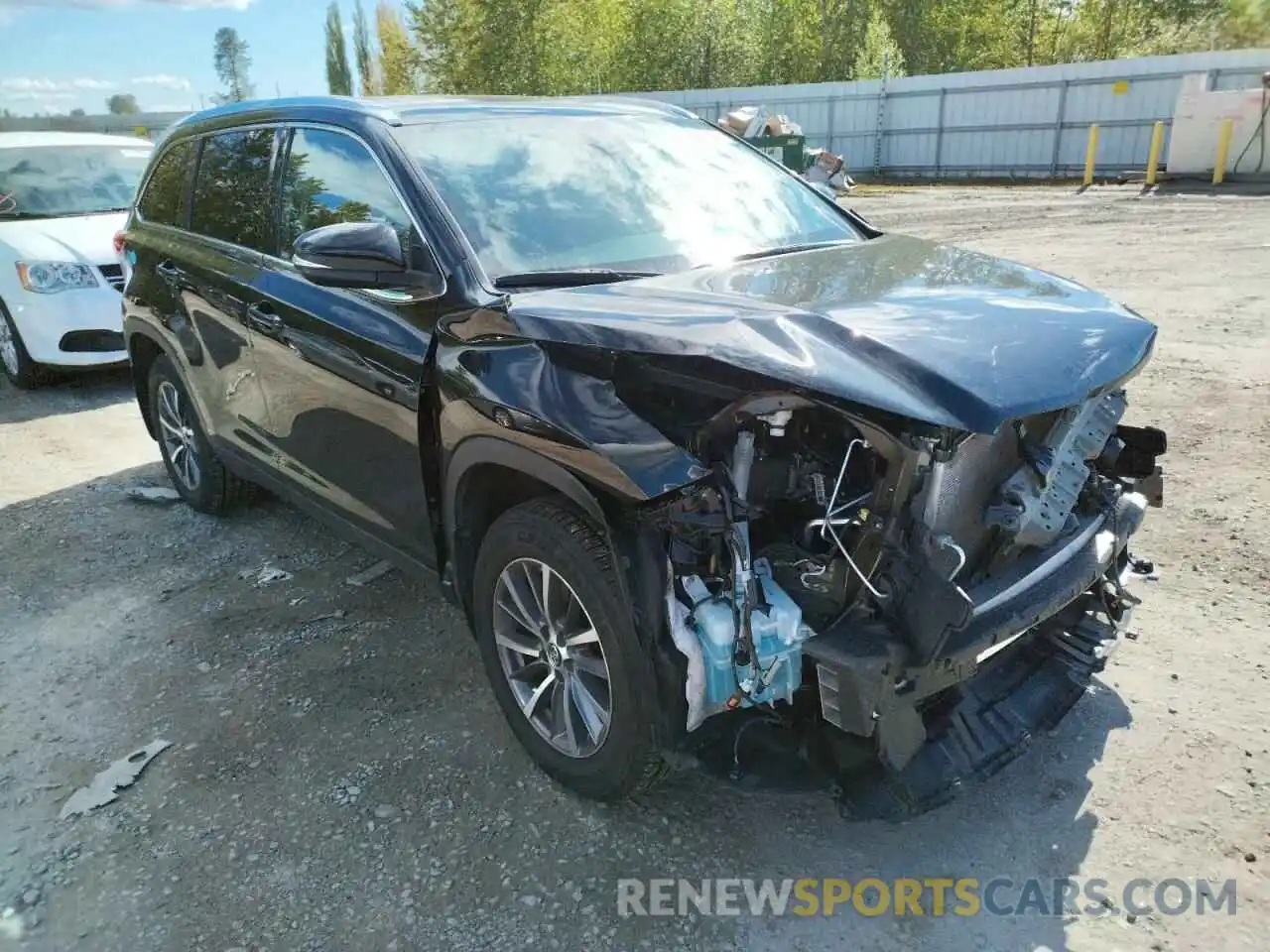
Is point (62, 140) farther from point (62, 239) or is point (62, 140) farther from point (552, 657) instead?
point (552, 657)

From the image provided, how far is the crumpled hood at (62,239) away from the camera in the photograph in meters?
7.27

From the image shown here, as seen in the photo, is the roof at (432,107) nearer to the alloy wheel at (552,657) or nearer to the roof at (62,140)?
the alloy wheel at (552,657)

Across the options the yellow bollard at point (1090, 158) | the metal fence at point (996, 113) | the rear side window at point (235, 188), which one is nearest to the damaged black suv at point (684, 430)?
the rear side window at point (235, 188)

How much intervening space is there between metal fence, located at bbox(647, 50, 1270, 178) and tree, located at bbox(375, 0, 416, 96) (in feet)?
42.3

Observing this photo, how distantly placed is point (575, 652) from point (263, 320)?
6.54 feet

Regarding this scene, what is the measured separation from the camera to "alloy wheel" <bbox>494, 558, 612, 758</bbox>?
8.65ft

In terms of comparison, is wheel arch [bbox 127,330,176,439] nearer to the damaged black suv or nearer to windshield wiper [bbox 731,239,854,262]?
the damaged black suv

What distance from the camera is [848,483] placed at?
7.72ft

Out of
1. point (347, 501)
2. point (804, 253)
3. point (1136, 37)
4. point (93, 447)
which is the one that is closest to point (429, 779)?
point (347, 501)

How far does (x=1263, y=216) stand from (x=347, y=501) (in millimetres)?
15337

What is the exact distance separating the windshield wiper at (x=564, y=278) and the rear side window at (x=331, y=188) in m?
0.38

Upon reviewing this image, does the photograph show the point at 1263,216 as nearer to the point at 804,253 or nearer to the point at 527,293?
the point at 804,253

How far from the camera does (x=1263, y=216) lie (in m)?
14.0

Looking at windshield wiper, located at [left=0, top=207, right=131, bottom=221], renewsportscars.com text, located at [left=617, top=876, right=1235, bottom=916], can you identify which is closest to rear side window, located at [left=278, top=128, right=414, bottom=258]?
renewsportscars.com text, located at [left=617, top=876, right=1235, bottom=916]
